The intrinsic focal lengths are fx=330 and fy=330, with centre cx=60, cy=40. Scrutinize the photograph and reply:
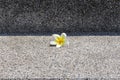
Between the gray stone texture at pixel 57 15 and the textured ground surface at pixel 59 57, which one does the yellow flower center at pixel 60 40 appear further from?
the gray stone texture at pixel 57 15

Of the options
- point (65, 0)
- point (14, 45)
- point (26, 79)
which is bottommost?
point (26, 79)

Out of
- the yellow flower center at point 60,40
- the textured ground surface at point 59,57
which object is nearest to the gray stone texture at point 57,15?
the textured ground surface at point 59,57

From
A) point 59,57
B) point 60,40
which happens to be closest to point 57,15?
point 60,40

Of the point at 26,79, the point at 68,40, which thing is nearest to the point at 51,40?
the point at 68,40

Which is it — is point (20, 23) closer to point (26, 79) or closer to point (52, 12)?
point (52, 12)

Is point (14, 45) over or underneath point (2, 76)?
over

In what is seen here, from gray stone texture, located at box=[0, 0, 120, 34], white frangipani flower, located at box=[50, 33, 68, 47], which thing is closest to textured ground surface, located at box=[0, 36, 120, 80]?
white frangipani flower, located at box=[50, 33, 68, 47]
